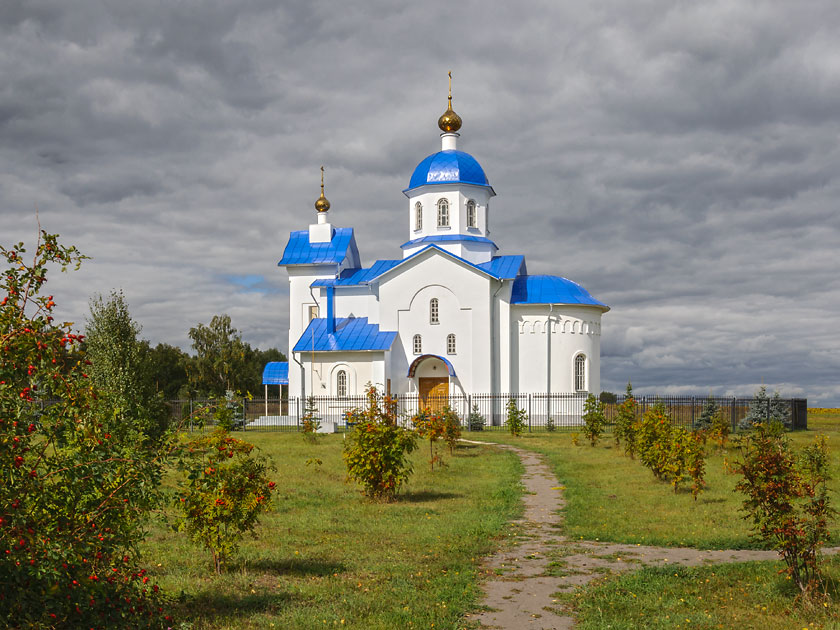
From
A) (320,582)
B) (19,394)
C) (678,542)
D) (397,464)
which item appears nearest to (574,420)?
(397,464)

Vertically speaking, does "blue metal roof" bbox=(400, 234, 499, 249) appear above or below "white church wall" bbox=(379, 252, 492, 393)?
above

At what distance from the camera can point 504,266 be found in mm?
33625

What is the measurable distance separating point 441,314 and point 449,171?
6.81 m

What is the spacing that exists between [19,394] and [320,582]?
417cm

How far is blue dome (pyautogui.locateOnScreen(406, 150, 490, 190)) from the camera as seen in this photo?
34.2 m

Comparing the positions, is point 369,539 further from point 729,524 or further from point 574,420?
point 574,420

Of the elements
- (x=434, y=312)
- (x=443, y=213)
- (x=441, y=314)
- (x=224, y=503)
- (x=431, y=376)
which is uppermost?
(x=443, y=213)

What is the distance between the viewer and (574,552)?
905cm

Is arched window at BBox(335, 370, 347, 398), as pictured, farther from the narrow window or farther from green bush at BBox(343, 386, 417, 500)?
green bush at BBox(343, 386, 417, 500)

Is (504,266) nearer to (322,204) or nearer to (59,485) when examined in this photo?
(322,204)

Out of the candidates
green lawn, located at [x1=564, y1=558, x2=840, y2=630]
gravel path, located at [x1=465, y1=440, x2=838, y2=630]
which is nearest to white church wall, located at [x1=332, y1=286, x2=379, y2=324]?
gravel path, located at [x1=465, y1=440, x2=838, y2=630]

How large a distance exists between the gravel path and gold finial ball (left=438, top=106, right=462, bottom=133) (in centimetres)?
2721

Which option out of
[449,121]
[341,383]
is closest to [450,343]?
[341,383]

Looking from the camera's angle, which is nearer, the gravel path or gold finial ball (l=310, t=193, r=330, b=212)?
the gravel path
